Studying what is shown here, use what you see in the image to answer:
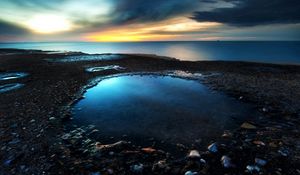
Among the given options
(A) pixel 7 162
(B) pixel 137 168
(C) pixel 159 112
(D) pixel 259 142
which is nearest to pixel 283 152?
(D) pixel 259 142

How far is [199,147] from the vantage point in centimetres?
491

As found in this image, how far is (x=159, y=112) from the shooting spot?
25.1 feet

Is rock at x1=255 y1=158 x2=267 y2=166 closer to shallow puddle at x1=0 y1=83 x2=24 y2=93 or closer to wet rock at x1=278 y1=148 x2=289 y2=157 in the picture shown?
wet rock at x1=278 y1=148 x2=289 y2=157

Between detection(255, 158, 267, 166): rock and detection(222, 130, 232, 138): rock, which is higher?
detection(222, 130, 232, 138): rock

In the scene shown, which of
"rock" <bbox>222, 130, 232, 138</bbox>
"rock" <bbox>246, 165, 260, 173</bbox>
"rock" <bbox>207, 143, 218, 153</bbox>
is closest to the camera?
"rock" <bbox>246, 165, 260, 173</bbox>

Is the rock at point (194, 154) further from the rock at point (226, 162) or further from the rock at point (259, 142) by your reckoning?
→ the rock at point (259, 142)

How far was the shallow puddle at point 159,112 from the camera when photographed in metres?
5.83

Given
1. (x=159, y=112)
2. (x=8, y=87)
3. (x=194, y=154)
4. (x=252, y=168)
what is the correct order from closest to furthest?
(x=252, y=168) < (x=194, y=154) < (x=159, y=112) < (x=8, y=87)

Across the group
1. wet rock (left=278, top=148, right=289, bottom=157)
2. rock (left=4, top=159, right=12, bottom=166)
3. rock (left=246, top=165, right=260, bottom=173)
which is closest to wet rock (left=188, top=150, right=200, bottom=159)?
rock (left=246, top=165, right=260, bottom=173)

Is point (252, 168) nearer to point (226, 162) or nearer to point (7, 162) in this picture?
point (226, 162)

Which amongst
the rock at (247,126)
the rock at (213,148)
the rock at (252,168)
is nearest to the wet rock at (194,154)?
the rock at (213,148)

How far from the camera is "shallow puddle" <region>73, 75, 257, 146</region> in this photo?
583cm

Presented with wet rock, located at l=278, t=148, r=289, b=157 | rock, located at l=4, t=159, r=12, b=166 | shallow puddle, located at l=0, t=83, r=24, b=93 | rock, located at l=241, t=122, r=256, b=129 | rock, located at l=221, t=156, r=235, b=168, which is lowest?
rock, located at l=4, t=159, r=12, b=166

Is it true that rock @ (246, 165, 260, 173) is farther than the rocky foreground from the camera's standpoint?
No
